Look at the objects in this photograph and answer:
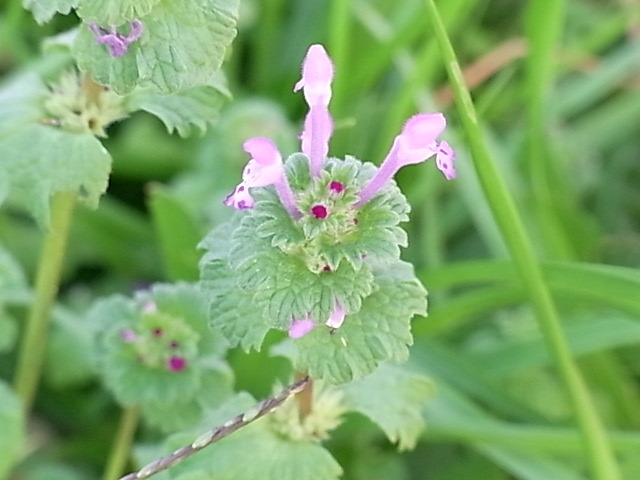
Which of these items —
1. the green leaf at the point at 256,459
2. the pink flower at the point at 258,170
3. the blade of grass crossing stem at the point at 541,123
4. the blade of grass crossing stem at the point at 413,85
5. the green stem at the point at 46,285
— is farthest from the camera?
the blade of grass crossing stem at the point at 413,85

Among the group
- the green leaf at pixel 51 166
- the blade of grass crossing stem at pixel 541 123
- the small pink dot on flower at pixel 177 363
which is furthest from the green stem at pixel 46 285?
the blade of grass crossing stem at pixel 541 123

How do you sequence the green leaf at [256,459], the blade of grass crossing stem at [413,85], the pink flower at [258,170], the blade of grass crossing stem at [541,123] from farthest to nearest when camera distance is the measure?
the blade of grass crossing stem at [413,85] → the blade of grass crossing stem at [541,123] → the green leaf at [256,459] → the pink flower at [258,170]

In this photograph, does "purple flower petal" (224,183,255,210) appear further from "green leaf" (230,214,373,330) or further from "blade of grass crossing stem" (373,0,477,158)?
"blade of grass crossing stem" (373,0,477,158)

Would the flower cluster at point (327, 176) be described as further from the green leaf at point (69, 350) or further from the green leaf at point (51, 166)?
the green leaf at point (69, 350)

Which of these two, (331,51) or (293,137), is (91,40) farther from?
(293,137)

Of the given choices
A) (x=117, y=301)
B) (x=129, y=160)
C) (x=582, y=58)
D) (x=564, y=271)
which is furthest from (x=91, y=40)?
(x=582, y=58)

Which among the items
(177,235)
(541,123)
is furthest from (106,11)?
(541,123)

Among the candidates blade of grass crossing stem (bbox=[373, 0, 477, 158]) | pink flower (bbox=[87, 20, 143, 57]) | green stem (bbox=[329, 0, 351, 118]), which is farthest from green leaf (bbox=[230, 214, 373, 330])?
blade of grass crossing stem (bbox=[373, 0, 477, 158])
